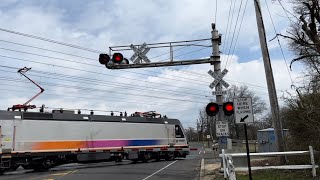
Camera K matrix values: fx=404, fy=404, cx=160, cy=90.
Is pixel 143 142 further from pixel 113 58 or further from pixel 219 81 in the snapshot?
pixel 113 58

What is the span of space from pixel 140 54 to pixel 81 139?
468 inches

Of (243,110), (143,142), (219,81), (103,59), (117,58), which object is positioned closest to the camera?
(243,110)

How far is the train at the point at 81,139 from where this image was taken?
24422 millimetres

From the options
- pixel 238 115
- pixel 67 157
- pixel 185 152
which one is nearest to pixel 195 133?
pixel 185 152

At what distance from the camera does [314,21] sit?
1928cm

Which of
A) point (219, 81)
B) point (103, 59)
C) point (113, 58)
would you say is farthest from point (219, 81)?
point (103, 59)

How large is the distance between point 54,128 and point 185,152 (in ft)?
49.5

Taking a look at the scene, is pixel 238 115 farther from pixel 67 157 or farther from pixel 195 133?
pixel 195 133

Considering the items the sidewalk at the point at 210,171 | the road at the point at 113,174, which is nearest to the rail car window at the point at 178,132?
the sidewalk at the point at 210,171

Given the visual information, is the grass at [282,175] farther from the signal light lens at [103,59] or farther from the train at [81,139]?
the train at [81,139]

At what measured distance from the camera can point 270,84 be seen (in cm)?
1859

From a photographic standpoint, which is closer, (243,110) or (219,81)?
(243,110)

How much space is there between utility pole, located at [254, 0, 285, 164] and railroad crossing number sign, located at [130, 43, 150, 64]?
17.8 ft

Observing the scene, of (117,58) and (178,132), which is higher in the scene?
(117,58)
